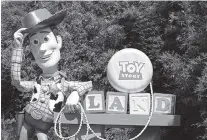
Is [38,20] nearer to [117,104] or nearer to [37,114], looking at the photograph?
[37,114]

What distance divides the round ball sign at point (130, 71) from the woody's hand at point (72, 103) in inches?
12.5

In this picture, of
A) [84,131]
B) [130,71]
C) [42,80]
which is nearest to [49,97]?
[42,80]

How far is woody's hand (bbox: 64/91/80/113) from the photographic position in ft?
10.3

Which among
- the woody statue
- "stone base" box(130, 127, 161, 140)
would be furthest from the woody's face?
"stone base" box(130, 127, 161, 140)

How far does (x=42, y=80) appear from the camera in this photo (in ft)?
11.2

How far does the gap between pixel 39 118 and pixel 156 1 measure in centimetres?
180

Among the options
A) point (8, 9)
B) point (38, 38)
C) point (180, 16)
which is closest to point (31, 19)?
point (38, 38)

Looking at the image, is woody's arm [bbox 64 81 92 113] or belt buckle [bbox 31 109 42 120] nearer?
woody's arm [bbox 64 81 92 113]

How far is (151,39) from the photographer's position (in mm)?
4445

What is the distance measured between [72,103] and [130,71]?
0.50 m

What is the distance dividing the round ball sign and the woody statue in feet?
0.77

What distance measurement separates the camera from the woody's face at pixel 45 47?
11.1ft

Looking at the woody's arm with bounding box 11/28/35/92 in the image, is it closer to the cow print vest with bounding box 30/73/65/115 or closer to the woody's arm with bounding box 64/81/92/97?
the cow print vest with bounding box 30/73/65/115

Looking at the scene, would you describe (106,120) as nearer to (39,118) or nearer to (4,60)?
(39,118)
